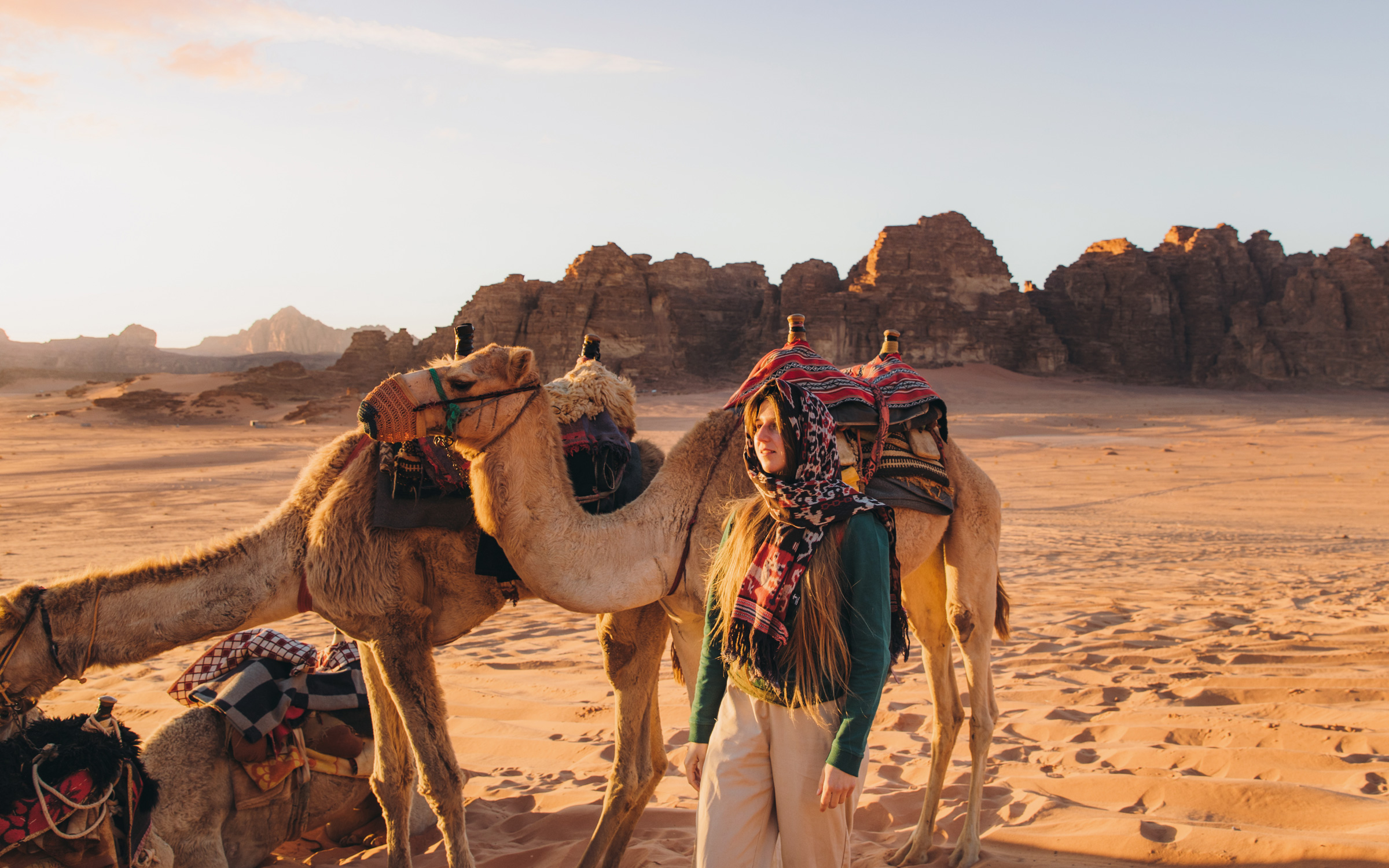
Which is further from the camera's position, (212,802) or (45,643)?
(212,802)

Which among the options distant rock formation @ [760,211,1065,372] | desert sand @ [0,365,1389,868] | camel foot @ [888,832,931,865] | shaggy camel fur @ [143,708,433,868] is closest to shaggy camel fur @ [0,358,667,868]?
shaggy camel fur @ [143,708,433,868]

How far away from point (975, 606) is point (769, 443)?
2.39 m

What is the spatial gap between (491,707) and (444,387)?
3.10 m

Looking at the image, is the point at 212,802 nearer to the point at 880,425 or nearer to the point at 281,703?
the point at 281,703

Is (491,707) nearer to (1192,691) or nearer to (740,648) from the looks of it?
(740,648)

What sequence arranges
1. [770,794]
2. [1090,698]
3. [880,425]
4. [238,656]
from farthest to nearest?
[1090,698] → [238,656] → [880,425] → [770,794]

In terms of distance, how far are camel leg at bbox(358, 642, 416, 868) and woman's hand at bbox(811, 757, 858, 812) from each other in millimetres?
2100

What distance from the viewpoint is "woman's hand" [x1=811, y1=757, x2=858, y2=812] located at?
7.80ft

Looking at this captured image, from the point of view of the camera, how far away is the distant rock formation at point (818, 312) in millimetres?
64188

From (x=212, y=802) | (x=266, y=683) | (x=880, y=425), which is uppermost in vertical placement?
(x=880, y=425)

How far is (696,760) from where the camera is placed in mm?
2693

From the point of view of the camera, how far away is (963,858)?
Result: 378cm

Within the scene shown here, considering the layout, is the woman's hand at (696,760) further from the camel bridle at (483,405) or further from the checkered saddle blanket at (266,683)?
the checkered saddle blanket at (266,683)

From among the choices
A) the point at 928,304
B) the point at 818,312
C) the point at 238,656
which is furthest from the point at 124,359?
the point at 238,656
